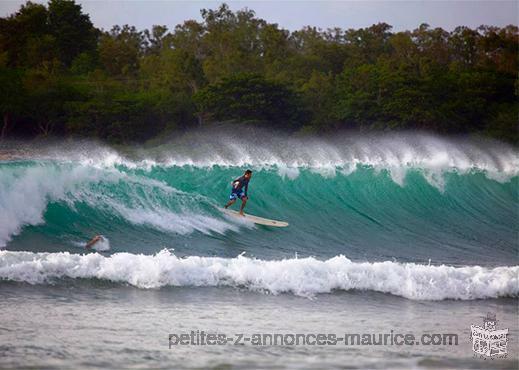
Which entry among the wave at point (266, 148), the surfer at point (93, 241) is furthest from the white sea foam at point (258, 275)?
the wave at point (266, 148)

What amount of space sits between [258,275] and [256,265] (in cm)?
33

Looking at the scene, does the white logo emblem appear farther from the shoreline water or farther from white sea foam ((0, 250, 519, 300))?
white sea foam ((0, 250, 519, 300))

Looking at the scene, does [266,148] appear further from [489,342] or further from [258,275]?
[489,342]

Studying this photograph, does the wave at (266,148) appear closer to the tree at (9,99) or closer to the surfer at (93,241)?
the tree at (9,99)

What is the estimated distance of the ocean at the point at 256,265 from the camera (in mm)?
8805

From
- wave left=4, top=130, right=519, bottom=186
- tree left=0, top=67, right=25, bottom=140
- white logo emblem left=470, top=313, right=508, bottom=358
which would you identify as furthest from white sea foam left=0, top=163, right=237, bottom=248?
tree left=0, top=67, right=25, bottom=140

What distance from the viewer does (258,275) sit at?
11664 mm

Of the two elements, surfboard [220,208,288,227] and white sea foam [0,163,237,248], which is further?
surfboard [220,208,288,227]

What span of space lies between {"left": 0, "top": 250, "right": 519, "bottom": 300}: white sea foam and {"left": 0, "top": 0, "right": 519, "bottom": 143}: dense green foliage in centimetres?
3868

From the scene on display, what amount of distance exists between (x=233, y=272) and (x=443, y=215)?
11.0 meters

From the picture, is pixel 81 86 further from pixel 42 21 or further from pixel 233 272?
pixel 233 272

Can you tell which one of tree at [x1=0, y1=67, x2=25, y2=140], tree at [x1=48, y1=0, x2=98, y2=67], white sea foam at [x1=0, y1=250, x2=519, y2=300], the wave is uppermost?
tree at [x1=48, y1=0, x2=98, y2=67]

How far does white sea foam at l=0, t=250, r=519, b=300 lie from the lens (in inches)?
446

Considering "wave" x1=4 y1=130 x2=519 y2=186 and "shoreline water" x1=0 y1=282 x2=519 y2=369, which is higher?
"wave" x1=4 y1=130 x2=519 y2=186
